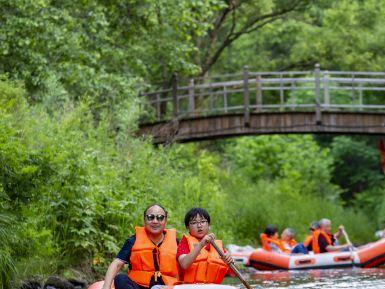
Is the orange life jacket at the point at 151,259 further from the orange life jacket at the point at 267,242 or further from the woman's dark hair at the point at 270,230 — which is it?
the woman's dark hair at the point at 270,230

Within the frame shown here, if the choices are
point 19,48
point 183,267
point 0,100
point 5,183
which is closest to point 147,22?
point 19,48

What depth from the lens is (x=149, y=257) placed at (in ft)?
33.2

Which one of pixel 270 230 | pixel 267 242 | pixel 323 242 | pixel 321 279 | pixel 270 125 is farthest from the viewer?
pixel 270 125

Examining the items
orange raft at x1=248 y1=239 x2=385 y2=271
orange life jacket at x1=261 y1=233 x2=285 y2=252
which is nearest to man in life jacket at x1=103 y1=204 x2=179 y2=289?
orange raft at x1=248 y1=239 x2=385 y2=271

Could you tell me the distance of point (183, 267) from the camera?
33.9 feet

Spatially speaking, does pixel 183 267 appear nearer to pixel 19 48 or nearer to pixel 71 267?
pixel 71 267

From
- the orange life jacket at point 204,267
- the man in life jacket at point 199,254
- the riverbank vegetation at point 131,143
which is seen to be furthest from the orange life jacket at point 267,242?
the orange life jacket at point 204,267

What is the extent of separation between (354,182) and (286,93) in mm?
4300

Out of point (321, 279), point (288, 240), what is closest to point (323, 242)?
point (288, 240)

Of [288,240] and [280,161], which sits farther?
[280,161]

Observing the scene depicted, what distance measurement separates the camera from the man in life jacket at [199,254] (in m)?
10.2

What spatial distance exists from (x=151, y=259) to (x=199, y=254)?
0.63 meters

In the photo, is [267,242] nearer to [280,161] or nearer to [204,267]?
[204,267]

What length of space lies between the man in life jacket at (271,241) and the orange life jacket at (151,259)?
11179 millimetres
